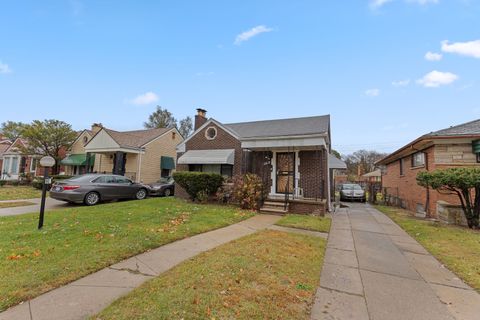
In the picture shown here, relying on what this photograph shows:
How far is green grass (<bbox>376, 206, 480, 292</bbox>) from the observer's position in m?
4.39

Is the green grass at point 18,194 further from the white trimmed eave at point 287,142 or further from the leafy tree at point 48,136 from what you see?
the white trimmed eave at point 287,142

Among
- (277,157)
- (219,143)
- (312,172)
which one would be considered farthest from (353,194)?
(219,143)

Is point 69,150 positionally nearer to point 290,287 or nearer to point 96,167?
point 96,167

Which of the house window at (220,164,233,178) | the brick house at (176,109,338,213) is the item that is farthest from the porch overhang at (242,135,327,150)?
the house window at (220,164,233,178)

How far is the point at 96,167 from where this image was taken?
22594 mm

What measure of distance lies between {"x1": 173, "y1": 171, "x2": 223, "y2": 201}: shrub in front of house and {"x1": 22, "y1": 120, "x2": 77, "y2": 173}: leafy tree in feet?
59.7

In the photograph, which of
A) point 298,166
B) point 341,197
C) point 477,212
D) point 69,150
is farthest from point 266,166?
point 69,150

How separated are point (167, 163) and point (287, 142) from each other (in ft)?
49.6

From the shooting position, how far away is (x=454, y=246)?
598 cm

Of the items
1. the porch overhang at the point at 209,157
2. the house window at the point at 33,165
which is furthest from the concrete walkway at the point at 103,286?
the house window at the point at 33,165

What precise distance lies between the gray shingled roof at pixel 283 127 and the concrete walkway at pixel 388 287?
7.69 metres

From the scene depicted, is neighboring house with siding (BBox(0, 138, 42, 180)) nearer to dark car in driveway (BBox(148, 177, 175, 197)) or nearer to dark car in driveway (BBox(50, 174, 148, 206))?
dark car in driveway (BBox(148, 177, 175, 197))

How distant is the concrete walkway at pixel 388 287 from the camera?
2.96m

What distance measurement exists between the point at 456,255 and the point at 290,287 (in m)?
4.71
